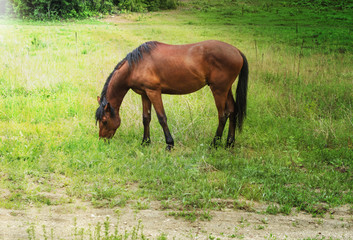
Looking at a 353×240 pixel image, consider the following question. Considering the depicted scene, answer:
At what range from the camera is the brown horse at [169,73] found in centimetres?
666

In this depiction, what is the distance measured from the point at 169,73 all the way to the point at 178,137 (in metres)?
1.38

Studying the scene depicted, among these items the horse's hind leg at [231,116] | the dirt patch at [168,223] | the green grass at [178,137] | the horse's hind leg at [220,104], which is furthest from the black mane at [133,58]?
the dirt patch at [168,223]

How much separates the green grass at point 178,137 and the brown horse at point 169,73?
2.21 feet

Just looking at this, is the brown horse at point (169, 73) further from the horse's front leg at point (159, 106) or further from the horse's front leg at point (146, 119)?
the horse's front leg at point (146, 119)

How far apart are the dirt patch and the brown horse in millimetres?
2372

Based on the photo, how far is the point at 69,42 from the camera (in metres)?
14.7

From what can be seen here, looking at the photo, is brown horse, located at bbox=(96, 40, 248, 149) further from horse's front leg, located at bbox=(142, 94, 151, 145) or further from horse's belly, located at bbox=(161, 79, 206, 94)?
horse's front leg, located at bbox=(142, 94, 151, 145)

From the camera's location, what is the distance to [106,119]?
687cm

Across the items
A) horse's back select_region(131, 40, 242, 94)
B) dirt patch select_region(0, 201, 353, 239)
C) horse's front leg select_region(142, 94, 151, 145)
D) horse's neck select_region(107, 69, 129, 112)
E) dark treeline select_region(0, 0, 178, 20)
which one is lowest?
dirt patch select_region(0, 201, 353, 239)

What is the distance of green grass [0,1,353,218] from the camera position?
5172 mm

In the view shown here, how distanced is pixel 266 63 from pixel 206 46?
5250 millimetres

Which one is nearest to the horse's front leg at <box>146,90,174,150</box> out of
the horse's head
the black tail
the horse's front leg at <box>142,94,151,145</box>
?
the horse's front leg at <box>142,94,151,145</box>

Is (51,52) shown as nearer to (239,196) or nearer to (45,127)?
(45,127)

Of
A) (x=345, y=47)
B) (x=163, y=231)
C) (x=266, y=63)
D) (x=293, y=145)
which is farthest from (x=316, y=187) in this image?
(x=345, y=47)
